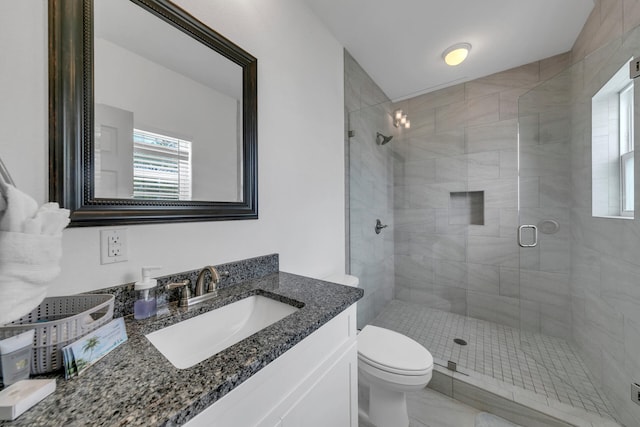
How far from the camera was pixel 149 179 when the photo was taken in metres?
0.89

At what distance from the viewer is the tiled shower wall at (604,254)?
3.94 ft

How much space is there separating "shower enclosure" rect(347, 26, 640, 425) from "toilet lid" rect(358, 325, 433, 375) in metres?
0.58

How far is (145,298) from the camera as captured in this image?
2.62ft

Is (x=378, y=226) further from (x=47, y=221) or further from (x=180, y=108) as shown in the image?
(x=47, y=221)

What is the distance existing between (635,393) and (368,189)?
1939 millimetres

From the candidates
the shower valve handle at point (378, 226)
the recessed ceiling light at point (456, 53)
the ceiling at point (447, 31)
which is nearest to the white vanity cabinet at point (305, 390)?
the shower valve handle at point (378, 226)

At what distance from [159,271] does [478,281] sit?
2.65m

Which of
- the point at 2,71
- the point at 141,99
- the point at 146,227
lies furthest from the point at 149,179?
the point at 2,71

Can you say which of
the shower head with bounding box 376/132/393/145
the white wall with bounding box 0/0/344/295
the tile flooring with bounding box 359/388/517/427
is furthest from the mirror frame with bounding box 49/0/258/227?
the shower head with bounding box 376/132/393/145

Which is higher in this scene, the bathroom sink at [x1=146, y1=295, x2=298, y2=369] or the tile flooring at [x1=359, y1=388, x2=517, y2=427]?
the bathroom sink at [x1=146, y1=295, x2=298, y2=369]

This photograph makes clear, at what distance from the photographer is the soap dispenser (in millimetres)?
782

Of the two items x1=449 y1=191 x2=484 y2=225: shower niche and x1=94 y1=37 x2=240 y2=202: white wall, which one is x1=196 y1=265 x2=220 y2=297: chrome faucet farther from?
x1=449 y1=191 x2=484 y2=225: shower niche

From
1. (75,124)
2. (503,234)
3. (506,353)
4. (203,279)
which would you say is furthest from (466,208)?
(75,124)

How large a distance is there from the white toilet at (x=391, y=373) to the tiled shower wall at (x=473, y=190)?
1313 millimetres
